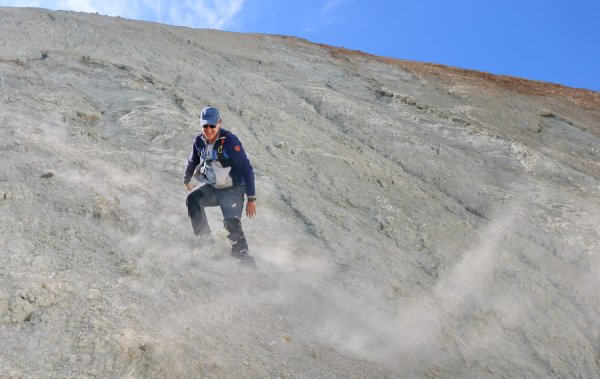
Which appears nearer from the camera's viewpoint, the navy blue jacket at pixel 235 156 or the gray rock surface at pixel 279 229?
the gray rock surface at pixel 279 229

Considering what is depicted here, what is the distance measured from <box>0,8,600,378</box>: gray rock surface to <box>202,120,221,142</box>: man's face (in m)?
1.28

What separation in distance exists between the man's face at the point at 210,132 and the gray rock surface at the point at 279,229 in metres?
1.28

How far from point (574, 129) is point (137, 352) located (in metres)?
16.0

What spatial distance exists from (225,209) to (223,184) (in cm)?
29

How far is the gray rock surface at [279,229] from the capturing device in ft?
14.8

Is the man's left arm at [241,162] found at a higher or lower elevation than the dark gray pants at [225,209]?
higher

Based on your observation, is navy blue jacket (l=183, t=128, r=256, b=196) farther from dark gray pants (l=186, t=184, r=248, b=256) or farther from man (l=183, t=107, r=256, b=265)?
dark gray pants (l=186, t=184, r=248, b=256)

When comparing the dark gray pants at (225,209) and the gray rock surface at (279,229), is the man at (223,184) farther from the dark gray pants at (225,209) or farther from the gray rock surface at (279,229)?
the gray rock surface at (279,229)

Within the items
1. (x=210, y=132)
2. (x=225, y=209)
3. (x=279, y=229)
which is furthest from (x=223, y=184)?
(x=279, y=229)

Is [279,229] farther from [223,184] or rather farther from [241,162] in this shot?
[241,162]

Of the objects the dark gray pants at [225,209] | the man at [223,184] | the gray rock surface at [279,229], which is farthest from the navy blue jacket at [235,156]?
the gray rock surface at [279,229]

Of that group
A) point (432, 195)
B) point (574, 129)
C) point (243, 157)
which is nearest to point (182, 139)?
point (243, 157)

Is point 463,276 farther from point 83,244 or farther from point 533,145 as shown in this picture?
point 533,145

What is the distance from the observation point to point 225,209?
624 cm
